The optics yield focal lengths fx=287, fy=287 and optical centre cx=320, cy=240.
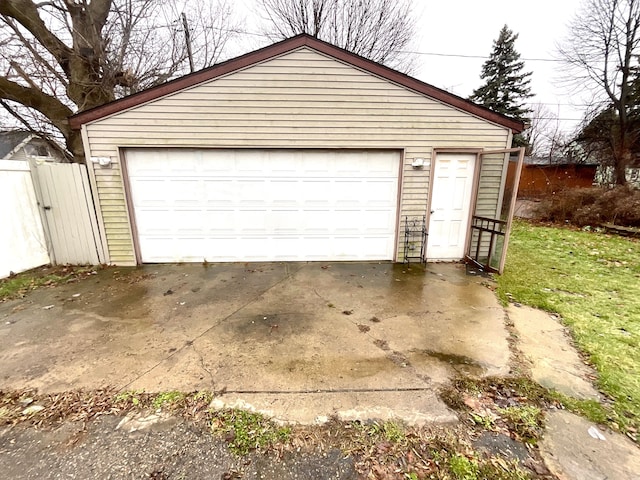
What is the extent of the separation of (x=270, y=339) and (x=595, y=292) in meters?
4.86

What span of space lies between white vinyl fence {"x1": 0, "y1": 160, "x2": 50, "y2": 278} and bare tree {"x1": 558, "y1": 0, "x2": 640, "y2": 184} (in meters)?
18.8

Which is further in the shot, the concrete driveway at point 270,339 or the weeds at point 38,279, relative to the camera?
the weeds at point 38,279

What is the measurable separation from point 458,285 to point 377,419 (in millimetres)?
3237

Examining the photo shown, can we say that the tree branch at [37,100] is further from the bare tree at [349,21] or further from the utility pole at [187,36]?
the bare tree at [349,21]

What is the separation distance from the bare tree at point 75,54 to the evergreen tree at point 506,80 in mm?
22202

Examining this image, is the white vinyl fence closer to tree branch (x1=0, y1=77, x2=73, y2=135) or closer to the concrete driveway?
the concrete driveway

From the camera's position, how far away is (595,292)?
434 centimetres

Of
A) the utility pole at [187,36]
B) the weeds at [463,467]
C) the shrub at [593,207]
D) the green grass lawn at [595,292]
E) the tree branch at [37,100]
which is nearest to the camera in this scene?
the weeds at [463,467]

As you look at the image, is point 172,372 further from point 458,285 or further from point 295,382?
point 458,285

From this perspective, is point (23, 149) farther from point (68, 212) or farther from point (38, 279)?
point (38, 279)

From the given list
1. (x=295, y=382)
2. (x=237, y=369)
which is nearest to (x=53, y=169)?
(x=237, y=369)

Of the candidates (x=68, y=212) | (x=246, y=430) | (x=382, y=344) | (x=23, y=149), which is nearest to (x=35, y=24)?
(x=68, y=212)

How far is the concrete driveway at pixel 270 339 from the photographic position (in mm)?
2348

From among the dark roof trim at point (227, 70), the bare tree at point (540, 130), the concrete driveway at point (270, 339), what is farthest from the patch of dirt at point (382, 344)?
the bare tree at point (540, 130)
